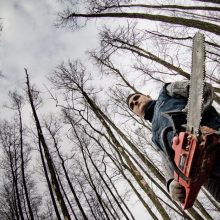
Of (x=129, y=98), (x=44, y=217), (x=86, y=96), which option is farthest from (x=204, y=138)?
(x=44, y=217)

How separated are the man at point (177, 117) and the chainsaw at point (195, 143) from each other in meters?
0.10

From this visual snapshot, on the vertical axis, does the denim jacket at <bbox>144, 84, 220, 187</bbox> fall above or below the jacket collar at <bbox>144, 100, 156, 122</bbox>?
below

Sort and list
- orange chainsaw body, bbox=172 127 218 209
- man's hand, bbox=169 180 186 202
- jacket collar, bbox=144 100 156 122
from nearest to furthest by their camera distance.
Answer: orange chainsaw body, bbox=172 127 218 209, man's hand, bbox=169 180 186 202, jacket collar, bbox=144 100 156 122

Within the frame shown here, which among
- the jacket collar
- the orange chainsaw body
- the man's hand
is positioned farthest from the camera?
the jacket collar

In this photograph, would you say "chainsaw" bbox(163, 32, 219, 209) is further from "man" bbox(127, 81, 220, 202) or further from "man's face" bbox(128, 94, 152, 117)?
"man's face" bbox(128, 94, 152, 117)

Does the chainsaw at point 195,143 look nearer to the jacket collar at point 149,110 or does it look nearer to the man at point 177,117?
the man at point 177,117

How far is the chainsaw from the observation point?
5.36 feet

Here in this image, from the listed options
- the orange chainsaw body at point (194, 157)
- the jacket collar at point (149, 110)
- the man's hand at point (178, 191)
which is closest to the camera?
the orange chainsaw body at point (194, 157)

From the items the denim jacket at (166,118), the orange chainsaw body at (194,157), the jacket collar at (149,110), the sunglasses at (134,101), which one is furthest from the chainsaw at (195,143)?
the sunglasses at (134,101)

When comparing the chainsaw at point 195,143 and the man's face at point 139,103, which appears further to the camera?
the man's face at point 139,103

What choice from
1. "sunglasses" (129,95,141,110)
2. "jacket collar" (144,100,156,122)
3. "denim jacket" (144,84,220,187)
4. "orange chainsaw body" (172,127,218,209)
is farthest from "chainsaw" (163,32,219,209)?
"sunglasses" (129,95,141,110)

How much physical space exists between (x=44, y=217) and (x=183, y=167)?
31724 millimetres

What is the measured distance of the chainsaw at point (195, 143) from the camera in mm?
1635

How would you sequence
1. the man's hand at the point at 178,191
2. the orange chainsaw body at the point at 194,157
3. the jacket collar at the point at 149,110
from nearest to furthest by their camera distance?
the orange chainsaw body at the point at 194,157 → the man's hand at the point at 178,191 → the jacket collar at the point at 149,110
